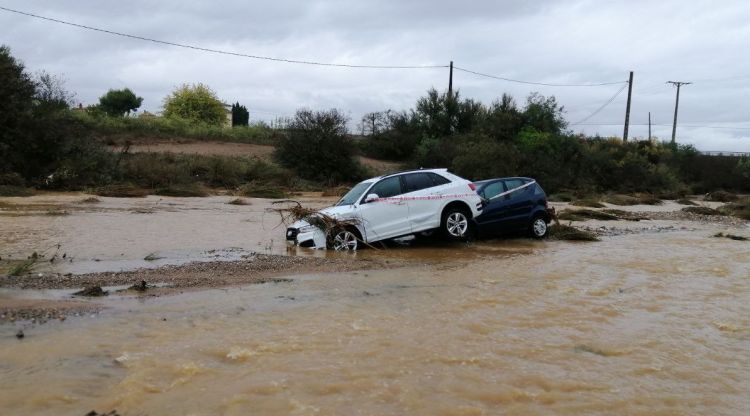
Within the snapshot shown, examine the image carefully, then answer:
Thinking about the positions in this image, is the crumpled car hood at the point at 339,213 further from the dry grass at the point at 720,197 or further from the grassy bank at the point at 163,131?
the dry grass at the point at 720,197

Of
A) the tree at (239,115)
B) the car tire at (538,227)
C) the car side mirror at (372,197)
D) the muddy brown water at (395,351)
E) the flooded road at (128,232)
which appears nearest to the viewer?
the muddy brown water at (395,351)

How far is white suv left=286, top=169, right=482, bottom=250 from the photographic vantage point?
1246 cm

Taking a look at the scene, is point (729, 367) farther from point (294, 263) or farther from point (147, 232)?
point (147, 232)

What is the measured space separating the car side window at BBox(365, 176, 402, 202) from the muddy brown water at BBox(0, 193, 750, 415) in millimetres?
3183

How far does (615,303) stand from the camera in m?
8.37

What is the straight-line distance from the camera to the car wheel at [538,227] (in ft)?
49.4

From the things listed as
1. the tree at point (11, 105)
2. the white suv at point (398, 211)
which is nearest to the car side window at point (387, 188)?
the white suv at point (398, 211)

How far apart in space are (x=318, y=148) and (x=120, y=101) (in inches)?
1789

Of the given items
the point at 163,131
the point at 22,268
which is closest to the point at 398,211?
the point at 22,268

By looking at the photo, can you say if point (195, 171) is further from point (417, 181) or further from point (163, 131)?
point (417, 181)

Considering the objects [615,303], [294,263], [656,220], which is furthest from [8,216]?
[656,220]

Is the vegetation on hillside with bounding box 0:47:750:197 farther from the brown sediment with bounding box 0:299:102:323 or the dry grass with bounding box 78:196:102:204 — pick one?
the brown sediment with bounding box 0:299:102:323

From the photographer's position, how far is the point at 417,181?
510 inches

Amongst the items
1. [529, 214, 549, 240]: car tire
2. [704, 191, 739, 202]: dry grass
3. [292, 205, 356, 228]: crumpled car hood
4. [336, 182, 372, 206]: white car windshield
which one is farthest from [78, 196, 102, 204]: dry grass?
[704, 191, 739, 202]: dry grass
